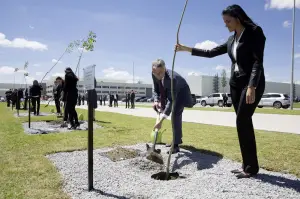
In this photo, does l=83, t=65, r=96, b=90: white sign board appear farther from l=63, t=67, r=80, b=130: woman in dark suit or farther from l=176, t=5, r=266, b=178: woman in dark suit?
l=63, t=67, r=80, b=130: woman in dark suit

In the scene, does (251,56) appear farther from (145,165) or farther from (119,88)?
(119,88)

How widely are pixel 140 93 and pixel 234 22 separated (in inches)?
5654

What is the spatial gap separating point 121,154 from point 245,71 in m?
2.58

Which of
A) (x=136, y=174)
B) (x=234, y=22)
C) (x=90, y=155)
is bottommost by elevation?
(x=136, y=174)

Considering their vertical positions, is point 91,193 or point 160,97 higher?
point 160,97

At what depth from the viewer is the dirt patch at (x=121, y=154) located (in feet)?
15.8

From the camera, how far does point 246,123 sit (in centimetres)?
346

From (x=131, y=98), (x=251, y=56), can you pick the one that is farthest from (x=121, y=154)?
(x=131, y=98)

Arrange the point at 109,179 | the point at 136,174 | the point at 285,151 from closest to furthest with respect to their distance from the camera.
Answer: the point at 109,179
the point at 136,174
the point at 285,151

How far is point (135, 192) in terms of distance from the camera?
3215mm

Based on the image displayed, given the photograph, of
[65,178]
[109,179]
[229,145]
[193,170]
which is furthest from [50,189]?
[229,145]

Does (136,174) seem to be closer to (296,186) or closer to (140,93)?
(296,186)

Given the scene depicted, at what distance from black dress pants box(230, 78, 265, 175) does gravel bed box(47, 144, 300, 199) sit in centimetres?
20

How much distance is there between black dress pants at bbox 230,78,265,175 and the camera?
11.1ft
